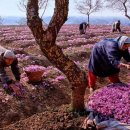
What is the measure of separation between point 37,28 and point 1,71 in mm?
3364

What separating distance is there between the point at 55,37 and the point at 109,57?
2208mm

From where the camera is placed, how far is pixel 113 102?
8.68m

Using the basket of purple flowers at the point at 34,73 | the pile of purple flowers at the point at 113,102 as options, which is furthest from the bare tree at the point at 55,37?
the basket of purple flowers at the point at 34,73

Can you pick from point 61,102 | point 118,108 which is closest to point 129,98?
point 118,108

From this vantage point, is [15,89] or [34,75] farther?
[34,75]

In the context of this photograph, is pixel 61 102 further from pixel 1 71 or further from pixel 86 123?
pixel 86 123

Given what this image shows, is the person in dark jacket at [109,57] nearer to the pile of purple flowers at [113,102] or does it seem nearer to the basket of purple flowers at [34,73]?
the pile of purple flowers at [113,102]

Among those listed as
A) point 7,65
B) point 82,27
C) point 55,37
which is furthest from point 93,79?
point 82,27

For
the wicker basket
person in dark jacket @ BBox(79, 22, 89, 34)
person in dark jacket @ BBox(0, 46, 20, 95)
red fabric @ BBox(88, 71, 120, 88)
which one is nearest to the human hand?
person in dark jacket @ BBox(0, 46, 20, 95)

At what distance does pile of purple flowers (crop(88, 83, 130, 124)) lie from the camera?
27.1 ft

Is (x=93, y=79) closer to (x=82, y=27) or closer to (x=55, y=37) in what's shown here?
(x=55, y=37)

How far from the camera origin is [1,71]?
34.3ft

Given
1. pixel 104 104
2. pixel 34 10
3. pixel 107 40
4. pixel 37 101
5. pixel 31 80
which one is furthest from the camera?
pixel 31 80

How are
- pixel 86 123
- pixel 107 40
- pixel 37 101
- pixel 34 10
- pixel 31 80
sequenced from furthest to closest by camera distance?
pixel 31 80, pixel 37 101, pixel 107 40, pixel 86 123, pixel 34 10
